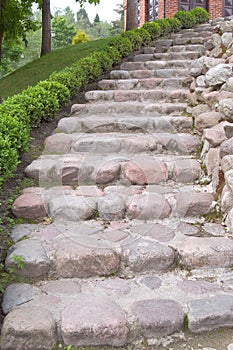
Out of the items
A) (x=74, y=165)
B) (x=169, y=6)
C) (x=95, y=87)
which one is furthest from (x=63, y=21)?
(x=74, y=165)

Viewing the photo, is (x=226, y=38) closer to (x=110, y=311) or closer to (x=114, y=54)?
(x=114, y=54)

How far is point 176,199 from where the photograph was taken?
347 centimetres

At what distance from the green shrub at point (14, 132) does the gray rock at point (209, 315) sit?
8.12 feet

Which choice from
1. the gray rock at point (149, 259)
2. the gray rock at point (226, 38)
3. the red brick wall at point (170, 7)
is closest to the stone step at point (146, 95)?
the gray rock at point (226, 38)

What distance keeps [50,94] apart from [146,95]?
1.49m

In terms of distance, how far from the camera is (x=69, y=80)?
6.08 m

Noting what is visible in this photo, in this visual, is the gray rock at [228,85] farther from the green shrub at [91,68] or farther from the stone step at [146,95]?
the green shrub at [91,68]

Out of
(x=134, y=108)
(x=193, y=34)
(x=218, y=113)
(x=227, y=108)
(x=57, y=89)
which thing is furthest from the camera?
(x=193, y=34)

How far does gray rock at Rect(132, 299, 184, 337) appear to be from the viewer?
2201 millimetres

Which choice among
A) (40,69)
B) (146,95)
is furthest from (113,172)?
(40,69)

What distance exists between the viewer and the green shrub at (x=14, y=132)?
13.0 ft

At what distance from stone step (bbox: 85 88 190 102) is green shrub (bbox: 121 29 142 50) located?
9.36 feet


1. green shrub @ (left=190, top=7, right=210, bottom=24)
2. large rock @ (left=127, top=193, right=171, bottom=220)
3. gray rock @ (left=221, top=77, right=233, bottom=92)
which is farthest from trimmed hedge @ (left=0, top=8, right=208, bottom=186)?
gray rock @ (left=221, top=77, right=233, bottom=92)

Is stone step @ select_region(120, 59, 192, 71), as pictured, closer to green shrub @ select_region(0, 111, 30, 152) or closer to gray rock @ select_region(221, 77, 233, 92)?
gray rock @ select_region(221, 77, 233, 92)
